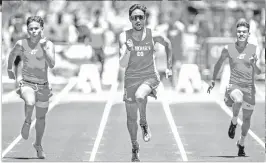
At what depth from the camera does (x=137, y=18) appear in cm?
1092

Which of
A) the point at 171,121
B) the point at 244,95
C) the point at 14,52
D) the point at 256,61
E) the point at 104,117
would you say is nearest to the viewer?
the point at 14,52

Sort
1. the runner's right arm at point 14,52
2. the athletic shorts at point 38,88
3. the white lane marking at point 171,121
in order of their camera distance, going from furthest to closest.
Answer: the white lane marking at point 171,121, the athletic shorts at point 38,88, the runner's right arm at point 14,52

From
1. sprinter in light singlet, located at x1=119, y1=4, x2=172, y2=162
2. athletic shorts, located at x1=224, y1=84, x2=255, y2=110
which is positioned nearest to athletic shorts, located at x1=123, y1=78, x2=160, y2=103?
sprinter in light singlet, located at x1=119, y1=4, x2=172, y2=162

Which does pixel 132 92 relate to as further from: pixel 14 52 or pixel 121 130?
pixel 121 130

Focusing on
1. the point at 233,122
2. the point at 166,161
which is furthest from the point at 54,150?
the point at 233,122

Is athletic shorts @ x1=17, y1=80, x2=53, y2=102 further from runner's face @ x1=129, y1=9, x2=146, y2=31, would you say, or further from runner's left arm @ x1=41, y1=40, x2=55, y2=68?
runner's face @ x1=129, y1=9, x2=146, y2=31

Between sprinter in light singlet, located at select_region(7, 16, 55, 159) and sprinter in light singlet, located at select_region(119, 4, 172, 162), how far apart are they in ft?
2.95

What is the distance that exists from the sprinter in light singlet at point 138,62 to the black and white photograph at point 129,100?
1 centimetres

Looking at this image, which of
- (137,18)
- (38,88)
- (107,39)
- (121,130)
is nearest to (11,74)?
(38,88)

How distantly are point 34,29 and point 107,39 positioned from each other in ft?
50.1

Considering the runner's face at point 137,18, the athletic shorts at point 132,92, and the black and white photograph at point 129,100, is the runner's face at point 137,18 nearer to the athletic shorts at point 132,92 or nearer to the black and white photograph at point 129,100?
the black and white photograph at point 129,100

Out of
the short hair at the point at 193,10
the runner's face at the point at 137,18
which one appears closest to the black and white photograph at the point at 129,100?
the runner's face at the point at 137,18

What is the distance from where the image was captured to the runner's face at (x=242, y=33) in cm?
1176

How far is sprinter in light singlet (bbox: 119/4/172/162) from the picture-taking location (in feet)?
36.2
